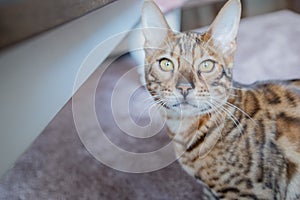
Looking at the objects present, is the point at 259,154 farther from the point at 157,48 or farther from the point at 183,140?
the point at 157,48

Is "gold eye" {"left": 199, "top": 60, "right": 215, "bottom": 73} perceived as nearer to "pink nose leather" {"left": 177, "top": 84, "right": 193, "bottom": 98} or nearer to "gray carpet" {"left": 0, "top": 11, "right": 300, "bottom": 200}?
"pink nose leather" {"left": 177, "top": 84, "right": 193, "bottom": 98}

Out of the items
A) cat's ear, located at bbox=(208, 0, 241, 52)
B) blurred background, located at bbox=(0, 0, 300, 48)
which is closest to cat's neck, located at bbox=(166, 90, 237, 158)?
cat's ear, located at bbox=(208, 0, 241, 52)

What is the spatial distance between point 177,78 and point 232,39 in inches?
4.9

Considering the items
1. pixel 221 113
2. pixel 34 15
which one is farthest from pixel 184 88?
pixel 34 15

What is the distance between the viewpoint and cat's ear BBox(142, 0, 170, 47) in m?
0.61

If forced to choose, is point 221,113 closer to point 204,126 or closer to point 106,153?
point 204,126

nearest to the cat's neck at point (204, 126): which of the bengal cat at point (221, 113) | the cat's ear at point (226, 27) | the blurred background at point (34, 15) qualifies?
the bengal cat at point (221, 113)

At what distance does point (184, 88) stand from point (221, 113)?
123mm

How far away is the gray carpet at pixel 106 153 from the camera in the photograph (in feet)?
3.00

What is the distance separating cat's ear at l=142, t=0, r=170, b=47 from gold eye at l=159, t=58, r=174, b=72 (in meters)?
0.04

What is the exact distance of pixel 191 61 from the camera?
0.62 m

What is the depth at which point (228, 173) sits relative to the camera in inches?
26.1

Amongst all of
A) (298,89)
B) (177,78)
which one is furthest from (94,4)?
(298,89)

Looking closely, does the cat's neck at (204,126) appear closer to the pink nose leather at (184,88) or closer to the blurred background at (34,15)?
the pink nose leather at (184,88)
